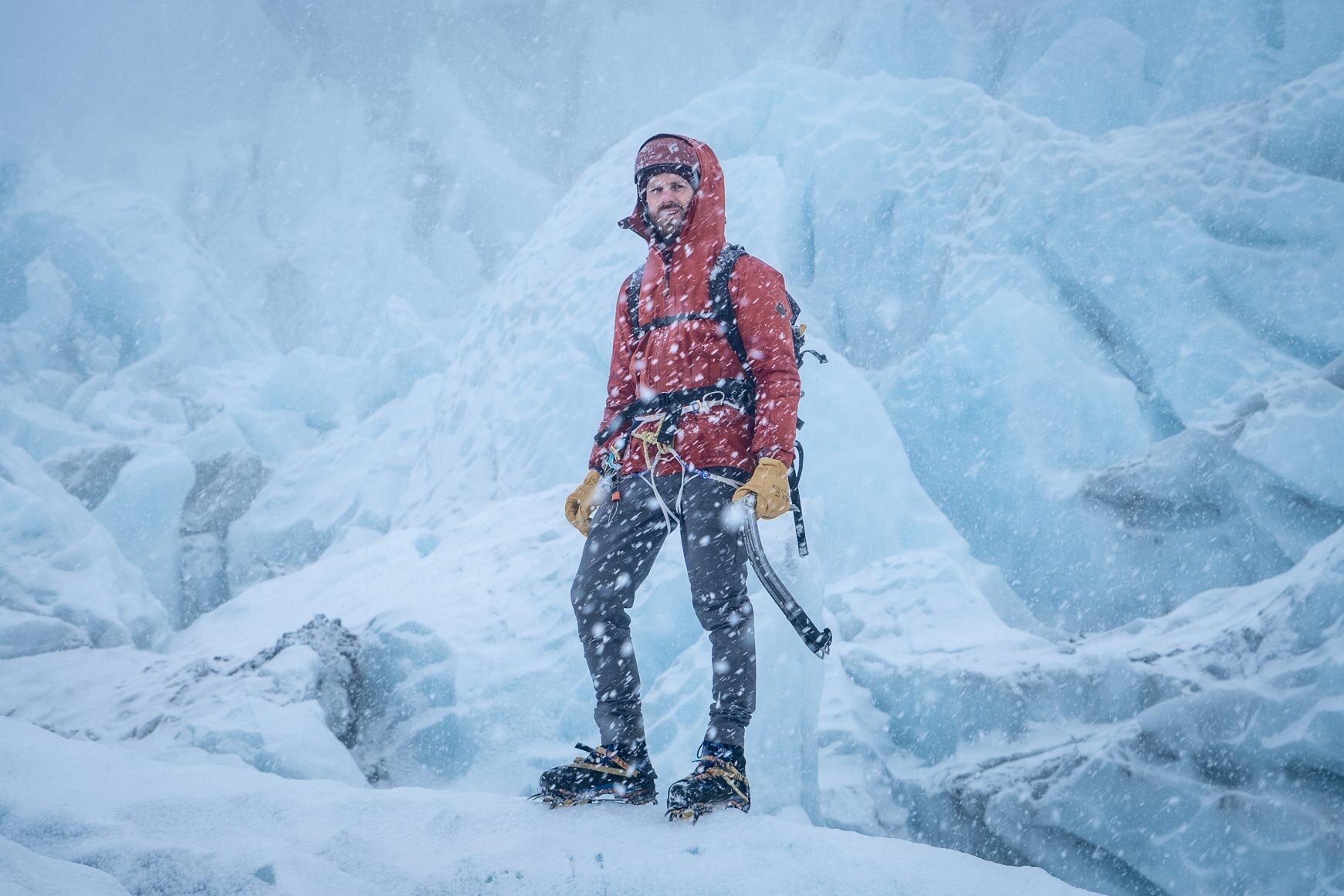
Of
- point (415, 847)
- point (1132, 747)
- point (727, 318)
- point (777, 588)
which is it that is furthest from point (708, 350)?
point (1132, 747)

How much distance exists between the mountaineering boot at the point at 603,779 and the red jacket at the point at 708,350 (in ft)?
2.69

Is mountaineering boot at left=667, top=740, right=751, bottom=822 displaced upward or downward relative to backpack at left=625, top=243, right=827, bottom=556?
downward

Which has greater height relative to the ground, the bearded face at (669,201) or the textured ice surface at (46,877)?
the bearded face at (669,201)

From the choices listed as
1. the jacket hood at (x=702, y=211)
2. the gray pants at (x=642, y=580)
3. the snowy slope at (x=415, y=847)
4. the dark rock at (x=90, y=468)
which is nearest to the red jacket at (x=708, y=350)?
the jacket hood at (x=702, y=211)

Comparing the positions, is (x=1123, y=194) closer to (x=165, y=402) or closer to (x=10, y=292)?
(x=165, y=402)

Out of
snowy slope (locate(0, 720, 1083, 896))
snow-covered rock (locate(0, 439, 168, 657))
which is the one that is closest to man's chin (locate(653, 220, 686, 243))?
snowy slope (locate(0, 720, 1083, 896))

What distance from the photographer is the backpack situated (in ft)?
7.93

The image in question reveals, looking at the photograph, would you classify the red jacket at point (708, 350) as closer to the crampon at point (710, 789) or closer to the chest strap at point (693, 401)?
the chest strap at point (693, 401)

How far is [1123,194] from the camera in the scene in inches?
443

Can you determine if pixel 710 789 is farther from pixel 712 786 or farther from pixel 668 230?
pixel 668 230

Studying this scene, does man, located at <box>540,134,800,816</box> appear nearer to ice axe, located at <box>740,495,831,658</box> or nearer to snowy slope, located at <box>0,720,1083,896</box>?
ice axe, located at <box>740,495,831,658</box>

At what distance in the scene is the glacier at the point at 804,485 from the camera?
4430mm

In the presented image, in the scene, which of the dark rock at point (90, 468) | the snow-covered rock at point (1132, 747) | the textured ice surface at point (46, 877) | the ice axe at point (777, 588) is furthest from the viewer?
the dark rock at point (90, 468)

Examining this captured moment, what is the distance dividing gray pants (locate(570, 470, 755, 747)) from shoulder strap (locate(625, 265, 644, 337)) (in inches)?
21.4
